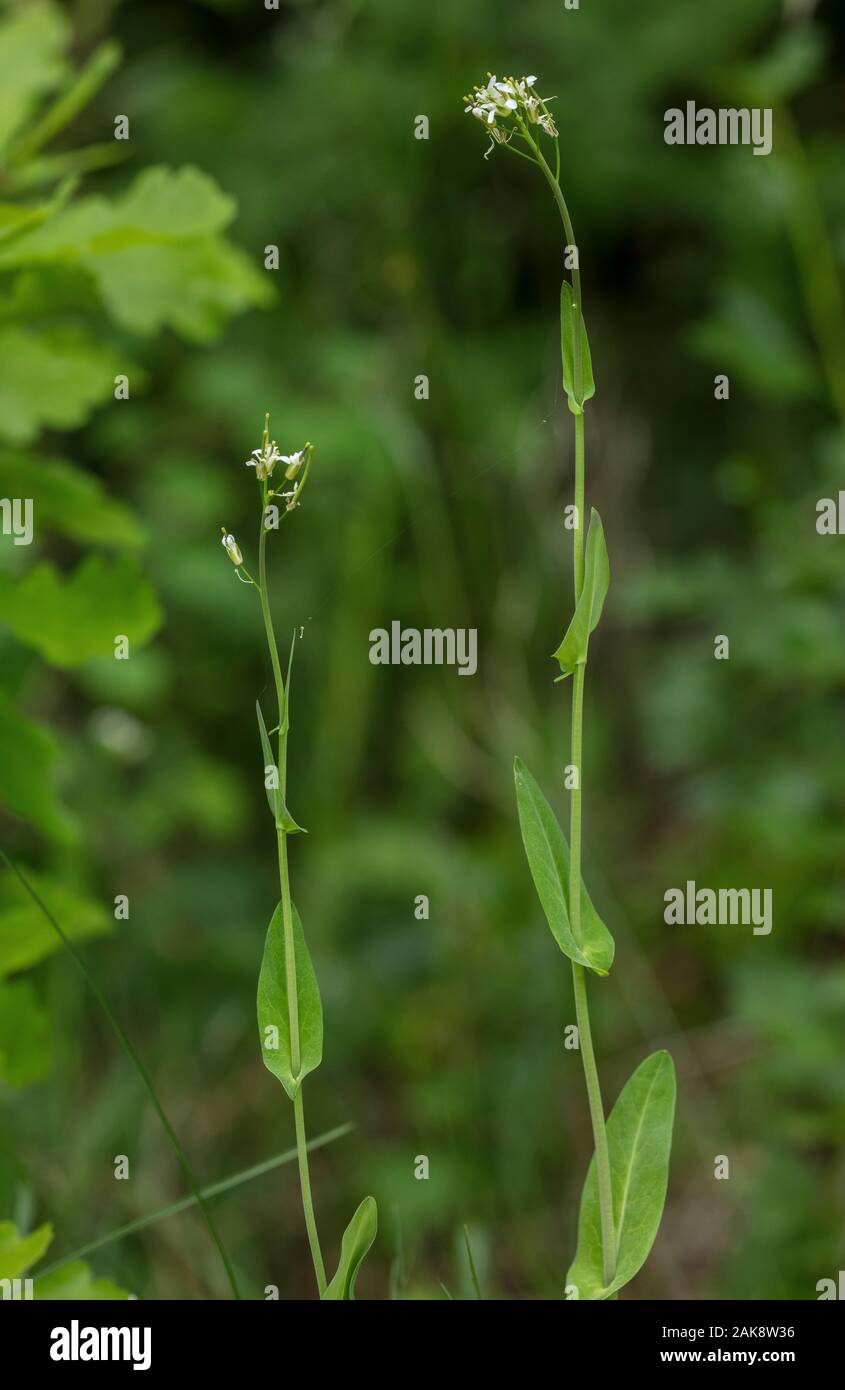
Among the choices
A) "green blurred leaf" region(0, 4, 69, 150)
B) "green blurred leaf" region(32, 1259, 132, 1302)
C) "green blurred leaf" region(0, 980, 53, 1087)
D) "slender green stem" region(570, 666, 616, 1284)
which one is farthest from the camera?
"green blurred leaf" region(0, 4, 69, 150)

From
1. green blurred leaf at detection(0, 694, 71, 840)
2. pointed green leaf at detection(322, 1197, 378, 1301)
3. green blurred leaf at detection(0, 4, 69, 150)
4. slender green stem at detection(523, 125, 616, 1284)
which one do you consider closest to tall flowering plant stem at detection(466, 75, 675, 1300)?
slender green stem at detection(523, 125, 616, 1284)

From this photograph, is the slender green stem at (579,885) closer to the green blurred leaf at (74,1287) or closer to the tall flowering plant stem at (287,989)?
the tall flowering plant stem at (287,989)

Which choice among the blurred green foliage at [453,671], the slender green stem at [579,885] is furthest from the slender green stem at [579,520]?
the blurred green foliage at [453,671]

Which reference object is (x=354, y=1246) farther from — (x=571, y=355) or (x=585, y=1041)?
(x=571, y=355)

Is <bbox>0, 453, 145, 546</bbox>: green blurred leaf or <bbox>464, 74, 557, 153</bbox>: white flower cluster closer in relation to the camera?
<bbox>464, 74, 557, 153</bbox>: white flower cluster

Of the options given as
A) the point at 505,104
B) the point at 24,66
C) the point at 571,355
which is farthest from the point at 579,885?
the point at 24,66

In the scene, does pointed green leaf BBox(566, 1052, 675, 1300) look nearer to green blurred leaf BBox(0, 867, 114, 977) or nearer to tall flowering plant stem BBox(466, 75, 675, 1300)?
tall flowering plant stem BBox(466, 75, 675, 1300)
